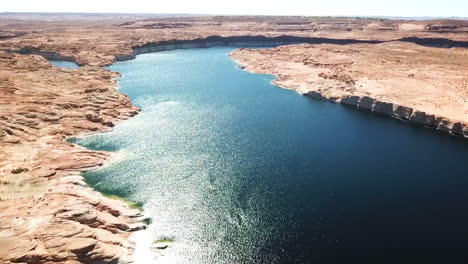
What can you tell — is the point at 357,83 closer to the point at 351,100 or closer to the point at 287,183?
the point at 351,100

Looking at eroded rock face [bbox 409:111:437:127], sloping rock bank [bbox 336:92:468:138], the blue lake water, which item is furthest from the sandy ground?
the blue lake water

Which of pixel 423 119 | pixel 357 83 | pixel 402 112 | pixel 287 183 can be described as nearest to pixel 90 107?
pixel 287 183

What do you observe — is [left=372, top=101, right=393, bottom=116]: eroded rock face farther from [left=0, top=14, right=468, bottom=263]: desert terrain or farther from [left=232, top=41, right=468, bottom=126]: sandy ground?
[left=232, top=41, right=468, bottom=126]: sandy ground

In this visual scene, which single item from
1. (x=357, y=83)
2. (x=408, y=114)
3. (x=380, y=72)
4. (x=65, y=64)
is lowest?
(x=408, y=114)

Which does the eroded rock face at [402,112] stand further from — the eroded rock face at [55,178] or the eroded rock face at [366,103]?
the eroded rock face at [55,178]

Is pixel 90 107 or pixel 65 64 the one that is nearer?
pixel 90 107

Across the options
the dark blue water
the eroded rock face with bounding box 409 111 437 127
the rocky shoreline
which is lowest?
the eroded rock face with bounding box 409 111 437 127
